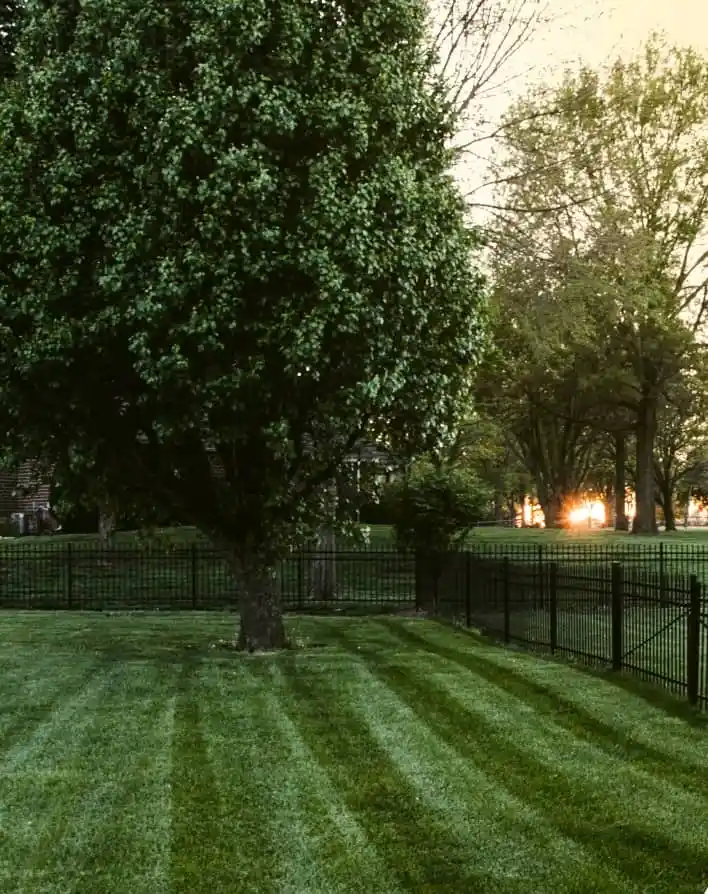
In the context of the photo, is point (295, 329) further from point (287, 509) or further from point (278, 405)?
point (287, 509)

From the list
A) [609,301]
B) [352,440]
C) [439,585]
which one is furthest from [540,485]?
[352,440]

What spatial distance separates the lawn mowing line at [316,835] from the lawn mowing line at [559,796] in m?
1.34

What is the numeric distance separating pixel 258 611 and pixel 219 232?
20.1 ft

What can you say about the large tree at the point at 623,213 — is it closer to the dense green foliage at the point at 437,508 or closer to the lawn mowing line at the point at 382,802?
the dense green foliage at the point at 437,508

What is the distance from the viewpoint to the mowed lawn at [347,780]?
7.36m

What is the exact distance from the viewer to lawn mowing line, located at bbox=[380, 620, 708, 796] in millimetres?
9961

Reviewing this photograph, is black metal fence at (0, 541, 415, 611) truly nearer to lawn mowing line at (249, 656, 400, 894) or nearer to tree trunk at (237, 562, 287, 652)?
tree trunk at (237, 562, 287, 652)

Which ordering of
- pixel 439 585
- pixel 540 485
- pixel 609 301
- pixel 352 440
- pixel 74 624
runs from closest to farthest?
pixel 352 440, pixel 74 624, pixel 439 585, pixel 609 301, pixel 540 485

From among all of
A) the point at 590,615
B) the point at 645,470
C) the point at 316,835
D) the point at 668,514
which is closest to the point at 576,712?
the point at 316,835

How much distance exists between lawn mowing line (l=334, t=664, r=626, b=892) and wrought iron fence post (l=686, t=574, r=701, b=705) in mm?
2941

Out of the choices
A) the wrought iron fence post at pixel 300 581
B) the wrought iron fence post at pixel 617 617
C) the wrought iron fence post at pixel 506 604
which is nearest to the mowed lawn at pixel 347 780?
the wrought iron fence post at pixel 617 617

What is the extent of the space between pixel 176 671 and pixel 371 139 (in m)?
7.41

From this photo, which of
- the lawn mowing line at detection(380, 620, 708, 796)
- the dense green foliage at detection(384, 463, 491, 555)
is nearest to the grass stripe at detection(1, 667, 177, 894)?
the lawn mowing line at detection(380, 620, 708, 796)

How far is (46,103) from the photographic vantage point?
15844 mm
